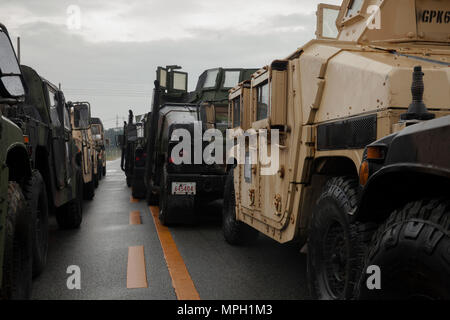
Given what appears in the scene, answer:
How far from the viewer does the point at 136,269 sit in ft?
16.9

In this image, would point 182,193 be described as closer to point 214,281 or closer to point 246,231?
point 246,231

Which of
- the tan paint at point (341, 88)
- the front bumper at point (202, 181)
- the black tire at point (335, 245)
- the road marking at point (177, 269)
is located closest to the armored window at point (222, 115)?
the front bumper at point (202, 181)

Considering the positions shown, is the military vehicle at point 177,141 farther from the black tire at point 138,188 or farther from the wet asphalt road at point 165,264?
the black tire at point 138,188

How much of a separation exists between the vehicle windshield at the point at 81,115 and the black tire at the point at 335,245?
4594mm

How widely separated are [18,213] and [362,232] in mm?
2240

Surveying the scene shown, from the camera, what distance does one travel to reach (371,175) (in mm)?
2615

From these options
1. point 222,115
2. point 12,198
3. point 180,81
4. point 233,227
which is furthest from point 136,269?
point 180,81

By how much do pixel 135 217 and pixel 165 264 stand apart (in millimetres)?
3680

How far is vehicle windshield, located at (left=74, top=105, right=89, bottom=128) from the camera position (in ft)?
23.9

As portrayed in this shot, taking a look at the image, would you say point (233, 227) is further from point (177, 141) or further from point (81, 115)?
point (81, 115)

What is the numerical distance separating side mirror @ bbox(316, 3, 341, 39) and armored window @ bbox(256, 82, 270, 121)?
2.78 feet

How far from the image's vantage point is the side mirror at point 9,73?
124 inches

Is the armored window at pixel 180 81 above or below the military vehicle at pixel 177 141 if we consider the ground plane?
above
